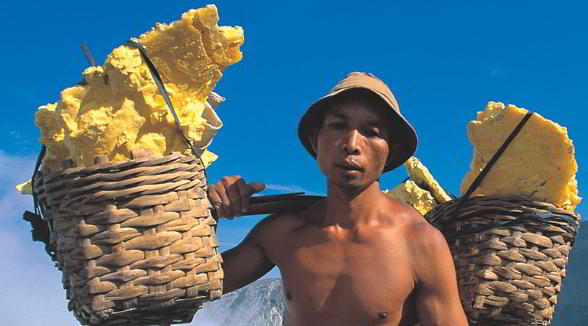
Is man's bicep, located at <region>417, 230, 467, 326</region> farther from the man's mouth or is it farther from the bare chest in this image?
the man's mouth

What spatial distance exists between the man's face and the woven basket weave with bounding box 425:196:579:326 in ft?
2.21

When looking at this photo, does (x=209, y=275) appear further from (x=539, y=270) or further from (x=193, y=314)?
(x=539, y=270)

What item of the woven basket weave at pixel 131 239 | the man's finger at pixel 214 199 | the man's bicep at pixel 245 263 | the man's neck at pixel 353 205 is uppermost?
the man's neck at pixel 353 205

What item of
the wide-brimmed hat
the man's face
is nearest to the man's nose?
the man's face

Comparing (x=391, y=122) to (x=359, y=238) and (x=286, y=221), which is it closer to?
(x=359, y=238)

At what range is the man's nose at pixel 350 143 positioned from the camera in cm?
265

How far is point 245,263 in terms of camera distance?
120 inches

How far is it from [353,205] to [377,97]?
494 millimetres

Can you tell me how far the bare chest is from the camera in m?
2.79

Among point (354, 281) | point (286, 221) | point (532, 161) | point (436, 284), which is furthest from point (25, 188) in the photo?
point (532, 161)

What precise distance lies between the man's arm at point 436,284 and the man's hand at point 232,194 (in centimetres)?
76

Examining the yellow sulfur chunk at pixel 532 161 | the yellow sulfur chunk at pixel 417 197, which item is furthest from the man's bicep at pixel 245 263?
the yellow sulfur chunk at pixel 417 197

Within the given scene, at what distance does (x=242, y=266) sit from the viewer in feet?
10.00

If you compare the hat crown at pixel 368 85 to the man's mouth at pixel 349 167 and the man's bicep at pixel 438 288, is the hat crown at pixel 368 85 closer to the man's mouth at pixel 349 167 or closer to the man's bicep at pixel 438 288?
the man's mouth at pixel 349 167
